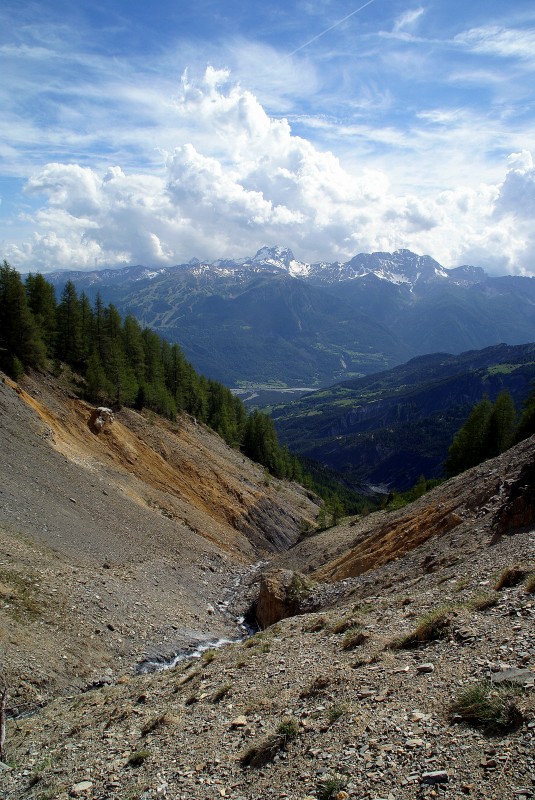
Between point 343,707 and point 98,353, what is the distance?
58321 millimetres

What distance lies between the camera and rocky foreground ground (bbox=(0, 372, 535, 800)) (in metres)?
8.45

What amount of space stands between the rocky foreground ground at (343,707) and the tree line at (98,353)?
30338mm

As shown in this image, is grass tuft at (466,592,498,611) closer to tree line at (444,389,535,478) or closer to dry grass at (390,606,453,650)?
dry grass at (390,606,453,650)

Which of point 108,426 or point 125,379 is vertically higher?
point 125,379

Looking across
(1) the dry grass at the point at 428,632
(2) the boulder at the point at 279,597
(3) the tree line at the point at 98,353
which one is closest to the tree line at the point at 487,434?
(3) the tree line at the point at 98,353

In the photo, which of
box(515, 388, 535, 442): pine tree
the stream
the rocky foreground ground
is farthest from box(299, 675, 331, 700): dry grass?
box(515, 388, 535, 442): pine tree

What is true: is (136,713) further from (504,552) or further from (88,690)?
(504,552)

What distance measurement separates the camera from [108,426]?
51.8 meters

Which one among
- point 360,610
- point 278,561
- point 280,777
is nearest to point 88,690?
point 360,610

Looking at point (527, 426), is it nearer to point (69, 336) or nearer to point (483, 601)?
point (483, 601)

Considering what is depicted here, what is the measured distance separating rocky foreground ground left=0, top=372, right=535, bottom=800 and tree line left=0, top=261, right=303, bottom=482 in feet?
99.5

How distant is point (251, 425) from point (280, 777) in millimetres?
85132

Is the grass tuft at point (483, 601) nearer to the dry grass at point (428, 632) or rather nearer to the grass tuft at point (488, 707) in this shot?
the dry grass at point (428, 632)

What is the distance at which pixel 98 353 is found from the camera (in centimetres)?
6275
